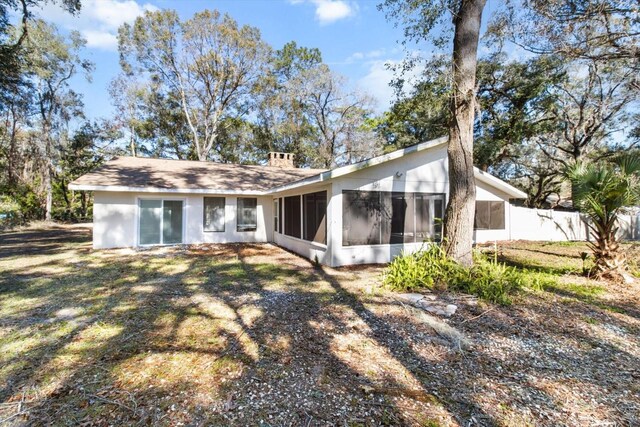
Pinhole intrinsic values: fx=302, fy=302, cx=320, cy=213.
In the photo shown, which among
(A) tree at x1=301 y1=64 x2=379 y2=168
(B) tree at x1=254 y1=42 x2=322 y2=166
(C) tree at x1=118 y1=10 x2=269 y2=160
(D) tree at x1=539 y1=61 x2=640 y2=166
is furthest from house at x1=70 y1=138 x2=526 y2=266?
(A) tree at x1=301 y1=64 x2=379 y2=168

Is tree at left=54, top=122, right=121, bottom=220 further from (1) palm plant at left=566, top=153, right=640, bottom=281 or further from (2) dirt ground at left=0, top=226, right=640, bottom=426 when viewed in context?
(1) palm plant at left=566, top=153, right=640, bottom=281

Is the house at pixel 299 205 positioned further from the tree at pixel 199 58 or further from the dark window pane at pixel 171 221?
the tree at pixel 199 58

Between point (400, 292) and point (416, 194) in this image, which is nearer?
point (400, 292)

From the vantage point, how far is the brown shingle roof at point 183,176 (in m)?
11.0

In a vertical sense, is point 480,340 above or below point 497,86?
below

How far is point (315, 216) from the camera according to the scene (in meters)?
8.93

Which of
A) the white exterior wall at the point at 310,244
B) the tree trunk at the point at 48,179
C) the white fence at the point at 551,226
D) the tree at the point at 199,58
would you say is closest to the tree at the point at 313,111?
the tree at the point at 199,58

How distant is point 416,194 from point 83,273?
8.95 m

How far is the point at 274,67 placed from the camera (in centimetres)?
2412

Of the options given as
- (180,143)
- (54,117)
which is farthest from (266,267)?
(54,117)

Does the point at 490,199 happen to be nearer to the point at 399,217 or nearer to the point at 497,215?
the point at 497,215

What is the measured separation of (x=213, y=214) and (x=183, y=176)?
2238mm

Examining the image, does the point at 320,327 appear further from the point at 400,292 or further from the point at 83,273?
the point at 83,273

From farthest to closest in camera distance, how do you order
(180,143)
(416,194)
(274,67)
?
(180,143) → (274,67) → (416,194)
